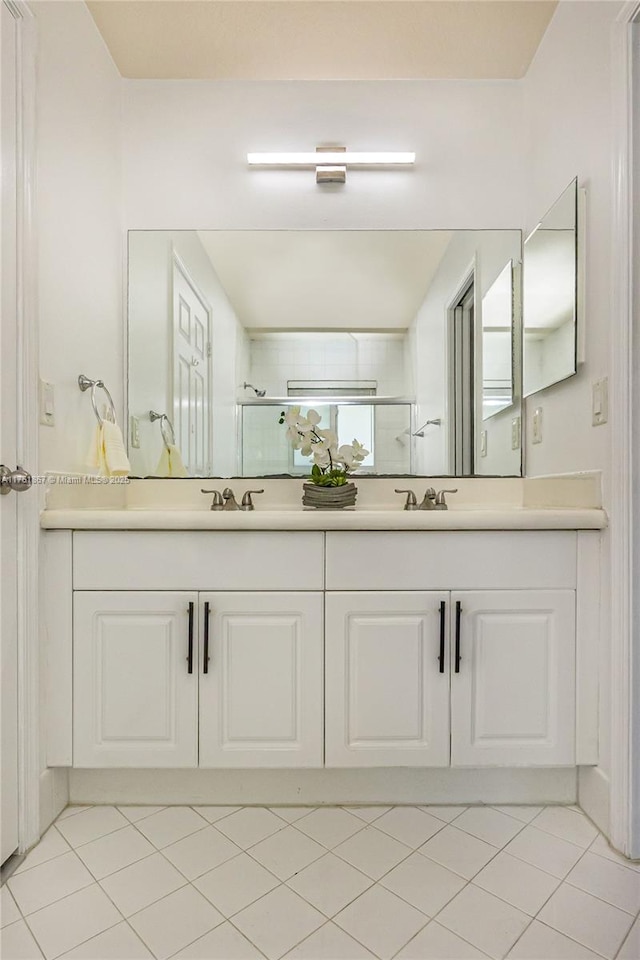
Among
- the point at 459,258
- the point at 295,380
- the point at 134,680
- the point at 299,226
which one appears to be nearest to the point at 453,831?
the point at 134,680

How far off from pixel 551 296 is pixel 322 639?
4.17 ft

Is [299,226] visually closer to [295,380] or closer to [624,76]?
[295,380]

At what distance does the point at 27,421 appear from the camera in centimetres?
134

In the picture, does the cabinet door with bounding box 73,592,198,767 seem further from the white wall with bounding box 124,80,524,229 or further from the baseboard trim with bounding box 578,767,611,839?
the white wall with bounding box 124,80,524,229

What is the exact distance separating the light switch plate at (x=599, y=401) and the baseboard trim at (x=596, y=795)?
909 mm

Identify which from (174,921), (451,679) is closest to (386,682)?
(451,679)

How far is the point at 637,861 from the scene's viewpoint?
1275 mm

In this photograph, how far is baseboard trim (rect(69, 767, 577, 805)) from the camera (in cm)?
152

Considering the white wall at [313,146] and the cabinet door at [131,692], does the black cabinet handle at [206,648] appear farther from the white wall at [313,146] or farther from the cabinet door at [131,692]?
the white wall at [313,146]

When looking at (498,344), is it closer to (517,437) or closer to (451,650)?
(517,437)

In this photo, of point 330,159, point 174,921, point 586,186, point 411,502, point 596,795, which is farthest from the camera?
point 330,159

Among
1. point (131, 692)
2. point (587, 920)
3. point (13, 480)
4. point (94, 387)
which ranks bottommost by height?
point (587, 920)

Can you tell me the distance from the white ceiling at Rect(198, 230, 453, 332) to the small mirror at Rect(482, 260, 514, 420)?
24 centimetres

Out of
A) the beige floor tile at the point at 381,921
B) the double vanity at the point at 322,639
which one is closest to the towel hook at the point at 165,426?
the double vanity at the point at 322,639
